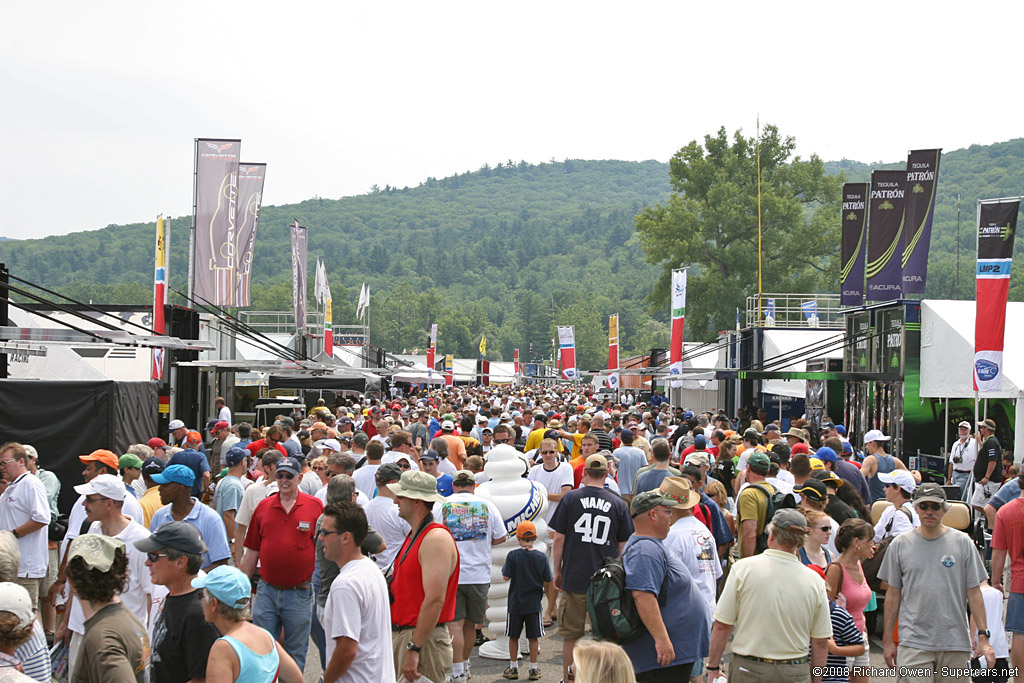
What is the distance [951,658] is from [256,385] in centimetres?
2611

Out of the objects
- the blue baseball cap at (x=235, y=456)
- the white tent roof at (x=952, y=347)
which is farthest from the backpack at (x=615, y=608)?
the white tent roof at (x=952, y=347)

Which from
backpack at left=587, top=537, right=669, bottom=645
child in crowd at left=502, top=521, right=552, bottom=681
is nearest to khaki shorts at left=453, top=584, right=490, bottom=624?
child in crowd at left=502, top=521, right=552, bottom=681

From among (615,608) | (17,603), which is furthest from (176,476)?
(615,608)

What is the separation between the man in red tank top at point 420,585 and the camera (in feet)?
17.4

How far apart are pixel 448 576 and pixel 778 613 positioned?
1.76 meters

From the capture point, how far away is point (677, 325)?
26688 millimetres

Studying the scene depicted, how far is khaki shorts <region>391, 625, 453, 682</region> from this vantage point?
5.48 meters

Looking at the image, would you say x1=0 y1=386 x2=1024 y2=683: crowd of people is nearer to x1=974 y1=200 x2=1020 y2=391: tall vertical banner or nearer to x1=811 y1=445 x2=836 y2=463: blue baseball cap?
x1=811 y1=445 x2=836 y2=463: blue baseball cap

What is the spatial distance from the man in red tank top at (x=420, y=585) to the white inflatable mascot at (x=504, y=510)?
8.79 feet

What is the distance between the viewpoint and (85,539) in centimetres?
421

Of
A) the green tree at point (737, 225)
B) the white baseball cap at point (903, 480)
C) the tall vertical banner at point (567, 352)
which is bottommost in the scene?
the white baseball cap at point (903, 480)

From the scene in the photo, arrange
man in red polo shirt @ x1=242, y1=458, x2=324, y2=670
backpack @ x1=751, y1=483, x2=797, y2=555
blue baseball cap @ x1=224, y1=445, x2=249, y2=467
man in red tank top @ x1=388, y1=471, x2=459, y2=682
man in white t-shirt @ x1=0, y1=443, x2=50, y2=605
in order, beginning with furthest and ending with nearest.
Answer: blue baseball cap @ x1=224, y1=445, x2=249, y2=467, backpack @ x1=751, y1=483, x2=797, y2=555, man in white t-shirt @ x1=0, y1=443, x2=50, y2=605, man in red polo shirt @ x1=242, y1=458, x2=324, y2=670, man in red tank top @ x1=388, y1=471, x2=459, y2=682

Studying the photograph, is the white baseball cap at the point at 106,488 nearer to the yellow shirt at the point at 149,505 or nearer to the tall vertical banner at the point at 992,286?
A: the yellow shirt at the point at 149,505

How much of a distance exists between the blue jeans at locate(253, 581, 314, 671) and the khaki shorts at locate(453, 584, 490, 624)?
1088 millimetres
